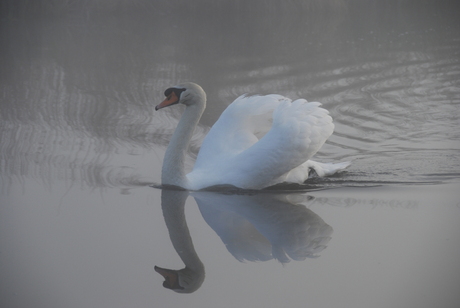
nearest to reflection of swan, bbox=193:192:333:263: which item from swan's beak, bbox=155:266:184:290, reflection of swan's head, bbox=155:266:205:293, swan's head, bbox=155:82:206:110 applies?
reflection of swan's head, bbox=155:266:205:293

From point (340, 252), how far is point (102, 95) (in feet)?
20.2

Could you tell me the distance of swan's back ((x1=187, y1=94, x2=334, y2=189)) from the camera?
5699mm

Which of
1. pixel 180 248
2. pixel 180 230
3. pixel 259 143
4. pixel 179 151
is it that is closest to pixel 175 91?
pixel 179 151

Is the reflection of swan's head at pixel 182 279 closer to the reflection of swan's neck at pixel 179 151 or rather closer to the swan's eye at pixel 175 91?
the reflection of swan's neck at pixel 179 151

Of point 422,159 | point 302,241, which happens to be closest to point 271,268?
point 302,241

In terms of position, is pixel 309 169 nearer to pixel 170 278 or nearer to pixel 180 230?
pixel 180 230

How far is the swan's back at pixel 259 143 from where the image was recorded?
570cm

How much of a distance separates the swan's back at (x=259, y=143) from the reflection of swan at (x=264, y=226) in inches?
7.8

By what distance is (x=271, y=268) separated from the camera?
4418 millimetres

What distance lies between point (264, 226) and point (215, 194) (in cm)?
84

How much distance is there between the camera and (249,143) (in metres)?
6.23

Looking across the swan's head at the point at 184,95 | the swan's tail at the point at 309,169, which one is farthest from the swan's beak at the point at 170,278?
the swan's tail at the point at 309,169

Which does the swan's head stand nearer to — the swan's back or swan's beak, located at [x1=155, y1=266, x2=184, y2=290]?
the swan's back

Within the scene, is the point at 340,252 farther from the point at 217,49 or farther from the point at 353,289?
the point at 217,49
